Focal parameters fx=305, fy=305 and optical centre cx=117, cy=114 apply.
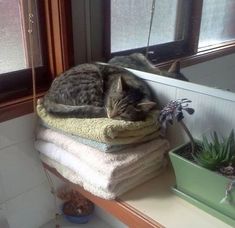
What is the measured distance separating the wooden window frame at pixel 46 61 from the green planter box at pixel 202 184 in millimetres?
515

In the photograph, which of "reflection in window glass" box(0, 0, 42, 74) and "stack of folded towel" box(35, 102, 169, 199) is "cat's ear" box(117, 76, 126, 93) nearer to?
"stack of folded towel" box(35, 102, 169, 199)

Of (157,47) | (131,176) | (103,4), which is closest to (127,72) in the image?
(157,47)

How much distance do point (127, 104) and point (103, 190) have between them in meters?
0.27

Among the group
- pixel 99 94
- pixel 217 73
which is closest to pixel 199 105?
pixel 217 73

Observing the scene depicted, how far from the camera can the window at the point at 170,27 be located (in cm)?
77

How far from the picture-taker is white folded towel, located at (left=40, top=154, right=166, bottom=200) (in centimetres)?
77

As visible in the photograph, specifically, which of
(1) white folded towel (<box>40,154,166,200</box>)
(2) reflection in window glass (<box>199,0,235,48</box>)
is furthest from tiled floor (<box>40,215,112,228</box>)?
(2) reflection in window glass (<box>199,0,235,48</box>)

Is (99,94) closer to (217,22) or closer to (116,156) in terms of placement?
(116,156)

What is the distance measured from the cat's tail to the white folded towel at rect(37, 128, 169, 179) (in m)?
0.07

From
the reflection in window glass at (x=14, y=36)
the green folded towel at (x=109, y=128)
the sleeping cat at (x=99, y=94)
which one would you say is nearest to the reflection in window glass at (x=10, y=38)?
the reflection in window glass at (x=14, y=36)

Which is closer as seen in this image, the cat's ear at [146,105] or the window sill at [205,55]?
the window sill at [205,55]

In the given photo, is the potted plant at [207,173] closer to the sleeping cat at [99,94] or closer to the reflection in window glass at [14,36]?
the sleeping cat at [99,94]

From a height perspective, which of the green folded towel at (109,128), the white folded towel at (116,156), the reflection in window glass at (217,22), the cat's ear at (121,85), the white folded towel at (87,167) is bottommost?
the white folded towel at (87,167)

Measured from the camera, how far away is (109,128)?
771 millimetres
